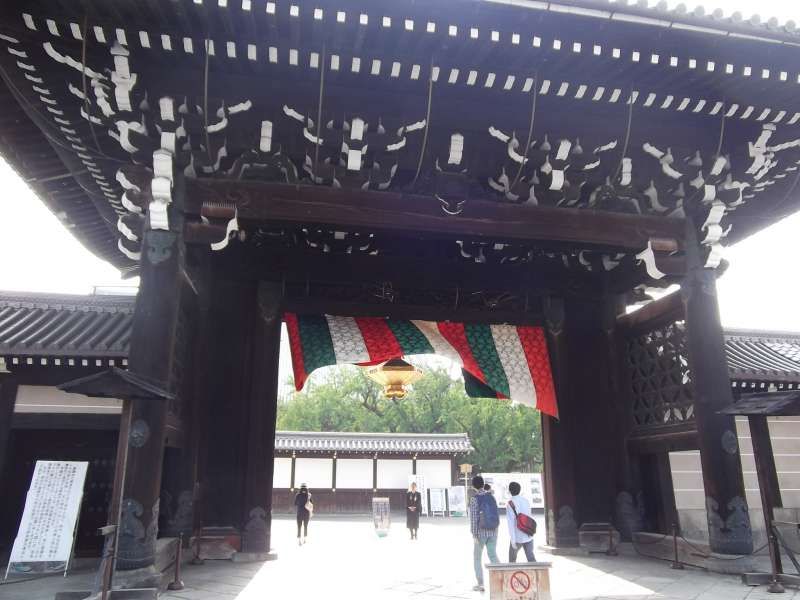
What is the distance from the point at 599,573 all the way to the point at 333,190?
6317 mm

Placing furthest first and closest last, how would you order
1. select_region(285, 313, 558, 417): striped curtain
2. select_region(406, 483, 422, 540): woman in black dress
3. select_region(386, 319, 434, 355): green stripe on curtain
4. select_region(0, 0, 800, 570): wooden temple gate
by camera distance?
select_region(406, 483, 422, 540): woman in black dress < select_region(386, 319, 434, 355): green stripe on curtain < select_region(285, 313, 558, 417): striped curtain < select_region(0, 0, 800, 570): wooden temple gate

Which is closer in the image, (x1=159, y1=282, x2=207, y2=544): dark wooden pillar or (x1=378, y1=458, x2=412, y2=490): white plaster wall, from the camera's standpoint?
(x1=159, y1=282, x2=207, y2=544): dark wooden pillar

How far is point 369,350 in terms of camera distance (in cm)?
1028

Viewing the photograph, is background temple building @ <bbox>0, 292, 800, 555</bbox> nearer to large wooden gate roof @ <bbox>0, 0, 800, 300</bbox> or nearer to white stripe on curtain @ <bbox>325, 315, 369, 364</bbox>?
large wooden gate roof @ <bbox>0, 0, 800, 300</bbox>

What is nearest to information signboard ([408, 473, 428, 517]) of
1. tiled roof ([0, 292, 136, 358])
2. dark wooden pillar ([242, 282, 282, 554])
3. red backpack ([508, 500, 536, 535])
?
dark wooden pillar ([242, 282, 282, 554])

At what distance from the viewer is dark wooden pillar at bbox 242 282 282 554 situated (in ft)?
28.9

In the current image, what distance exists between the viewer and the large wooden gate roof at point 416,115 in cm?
581

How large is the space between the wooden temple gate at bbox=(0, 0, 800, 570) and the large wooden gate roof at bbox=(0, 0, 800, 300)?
0.10 ft

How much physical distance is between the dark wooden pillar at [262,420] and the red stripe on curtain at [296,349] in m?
0.53

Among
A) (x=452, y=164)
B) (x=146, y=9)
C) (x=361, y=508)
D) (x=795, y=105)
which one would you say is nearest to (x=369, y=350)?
(x=452, y=164)

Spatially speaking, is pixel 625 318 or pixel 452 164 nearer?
pixel 452 164

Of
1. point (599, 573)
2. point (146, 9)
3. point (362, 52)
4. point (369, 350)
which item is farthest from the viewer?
point (369, 350)

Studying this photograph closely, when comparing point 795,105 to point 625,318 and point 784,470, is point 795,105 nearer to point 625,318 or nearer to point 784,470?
point 625,318

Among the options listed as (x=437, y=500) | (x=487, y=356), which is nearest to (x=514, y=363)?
(x=487, y=356)
